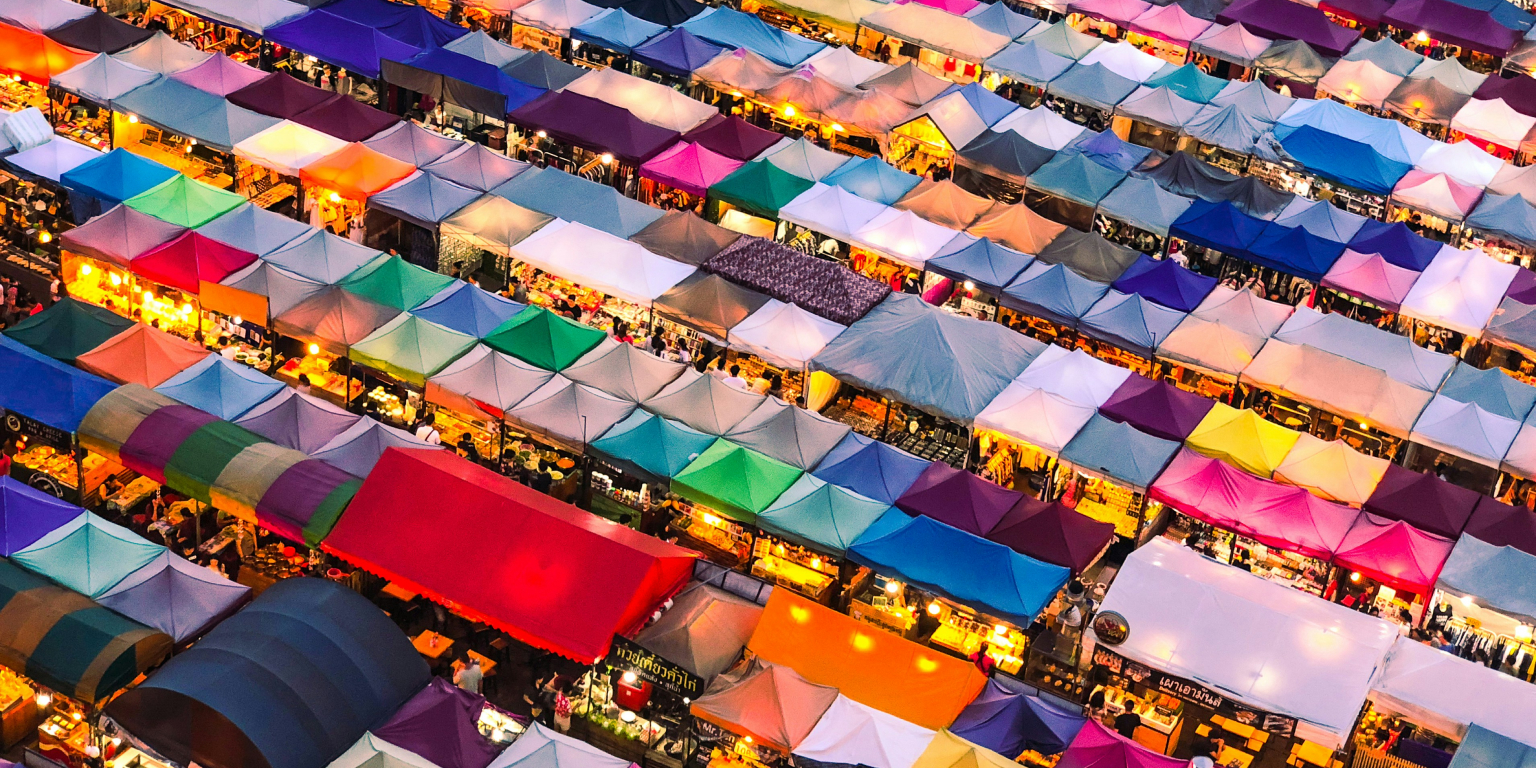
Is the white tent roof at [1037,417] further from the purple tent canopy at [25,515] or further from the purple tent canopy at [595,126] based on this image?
the purple tent canopy at [25,515]

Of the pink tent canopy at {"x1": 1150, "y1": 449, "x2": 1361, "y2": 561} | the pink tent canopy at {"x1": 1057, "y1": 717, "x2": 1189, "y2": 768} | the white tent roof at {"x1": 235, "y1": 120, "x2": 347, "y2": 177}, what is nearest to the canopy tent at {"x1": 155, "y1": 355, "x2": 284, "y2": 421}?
the white tent roof at {"x1": 235, "y1": 120, "x2": 347, "y2": 177}

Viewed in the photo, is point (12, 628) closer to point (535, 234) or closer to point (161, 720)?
point (161, 720)

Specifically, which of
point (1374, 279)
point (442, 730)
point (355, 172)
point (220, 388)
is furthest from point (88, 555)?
point (1374, 279)

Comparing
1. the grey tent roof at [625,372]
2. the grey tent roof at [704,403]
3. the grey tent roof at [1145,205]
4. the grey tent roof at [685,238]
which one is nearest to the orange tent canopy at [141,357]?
the grey tent roof at [625,372]

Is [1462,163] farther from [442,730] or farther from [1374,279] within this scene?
[442,730]

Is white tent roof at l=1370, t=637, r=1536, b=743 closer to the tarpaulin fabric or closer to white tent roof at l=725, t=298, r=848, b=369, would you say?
white tent roof at l=725, t=298, r=848, b=369

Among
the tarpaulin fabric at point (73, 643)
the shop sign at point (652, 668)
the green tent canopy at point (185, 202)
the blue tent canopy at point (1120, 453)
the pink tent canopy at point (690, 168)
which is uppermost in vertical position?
the pink tent canopy at point (690, 168)

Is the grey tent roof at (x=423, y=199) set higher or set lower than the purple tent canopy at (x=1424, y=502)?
lower
